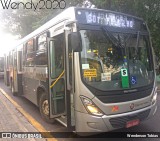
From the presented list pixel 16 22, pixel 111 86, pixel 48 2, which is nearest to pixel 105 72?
pixel 111 86

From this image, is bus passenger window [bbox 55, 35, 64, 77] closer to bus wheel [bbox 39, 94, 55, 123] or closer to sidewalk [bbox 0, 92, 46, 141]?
bus wheel [bbox 39, 94, 55, 123]

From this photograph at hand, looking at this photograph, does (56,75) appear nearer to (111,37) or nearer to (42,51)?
(42,51)

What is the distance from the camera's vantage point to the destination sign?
497cm

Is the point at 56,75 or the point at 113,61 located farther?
the point at 56,75

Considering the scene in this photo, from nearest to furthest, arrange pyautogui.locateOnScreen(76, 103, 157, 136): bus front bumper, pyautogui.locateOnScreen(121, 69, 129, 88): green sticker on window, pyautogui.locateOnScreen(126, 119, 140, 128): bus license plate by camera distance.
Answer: pyautogui.locateOnScreen(76, 103, 157, 136): bus front bumper, pyautogui.locateOnScreen(126, 119, 140, 128): bus license plate, pyautogui.locateOnScreen(121, 69, 129, 88): green sticker on window

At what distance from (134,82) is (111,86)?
2.10ft

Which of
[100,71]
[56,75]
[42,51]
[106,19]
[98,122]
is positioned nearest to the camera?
[98,122]

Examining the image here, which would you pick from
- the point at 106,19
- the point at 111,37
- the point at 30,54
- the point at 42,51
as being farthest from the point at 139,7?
the point at 111,37

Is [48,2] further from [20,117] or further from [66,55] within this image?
[66,55]

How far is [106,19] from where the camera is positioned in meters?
5.23

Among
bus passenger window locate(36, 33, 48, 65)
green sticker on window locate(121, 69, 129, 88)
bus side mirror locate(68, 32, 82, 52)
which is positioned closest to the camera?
bus side mirror locate(68, 32, 82, 52)

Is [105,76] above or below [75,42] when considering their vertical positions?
below

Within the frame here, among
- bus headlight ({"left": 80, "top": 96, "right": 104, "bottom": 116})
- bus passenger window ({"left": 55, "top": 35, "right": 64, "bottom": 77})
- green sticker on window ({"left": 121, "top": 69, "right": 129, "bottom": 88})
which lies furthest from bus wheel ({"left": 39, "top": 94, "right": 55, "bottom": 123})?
green sticker on window ({"left": 121, "top": 69, "right": 129, "bottom": 88})

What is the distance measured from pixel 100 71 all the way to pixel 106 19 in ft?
3.91
